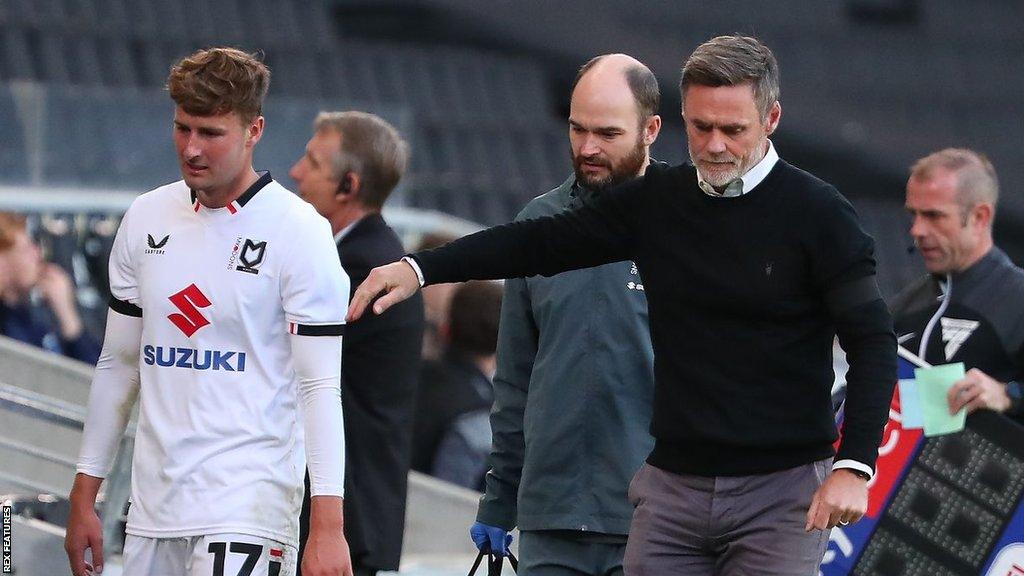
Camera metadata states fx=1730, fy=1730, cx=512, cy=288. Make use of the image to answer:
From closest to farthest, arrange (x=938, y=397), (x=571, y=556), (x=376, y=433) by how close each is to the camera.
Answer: (x=571, y=556) → (x=376, y=433) → (x=938, y=397)

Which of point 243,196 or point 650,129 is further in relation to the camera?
point 650,129

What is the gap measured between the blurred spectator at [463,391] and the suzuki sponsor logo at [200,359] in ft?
8.55

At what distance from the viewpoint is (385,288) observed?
3252mm

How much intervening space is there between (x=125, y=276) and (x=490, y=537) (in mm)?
1098

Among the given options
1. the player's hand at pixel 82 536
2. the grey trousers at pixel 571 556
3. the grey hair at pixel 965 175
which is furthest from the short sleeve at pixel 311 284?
the grey hair at pixel 965 175

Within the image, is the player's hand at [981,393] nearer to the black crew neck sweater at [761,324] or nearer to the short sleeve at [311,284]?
the black crew neck sweater at [761,324]

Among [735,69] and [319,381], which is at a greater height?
[735,69]

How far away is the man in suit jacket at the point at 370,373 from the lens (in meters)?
4.14

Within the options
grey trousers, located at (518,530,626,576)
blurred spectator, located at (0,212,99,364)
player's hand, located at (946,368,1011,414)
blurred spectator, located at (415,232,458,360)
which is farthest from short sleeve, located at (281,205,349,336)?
blurred spectator, located at (415,232,458,360)

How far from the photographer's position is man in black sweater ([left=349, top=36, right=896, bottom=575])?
10.5ft

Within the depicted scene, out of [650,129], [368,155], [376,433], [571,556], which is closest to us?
[571,556]

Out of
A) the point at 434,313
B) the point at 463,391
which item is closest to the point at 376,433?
the point at 463,391

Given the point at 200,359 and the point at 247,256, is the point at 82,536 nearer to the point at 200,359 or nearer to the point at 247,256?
the point at 200,359

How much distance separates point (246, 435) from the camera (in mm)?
3311
